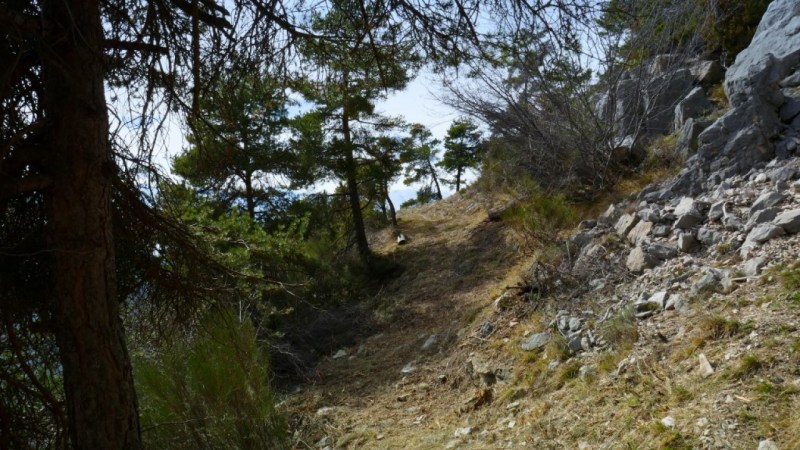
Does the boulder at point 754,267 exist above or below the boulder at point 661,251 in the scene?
below

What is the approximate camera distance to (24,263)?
2.68 metres

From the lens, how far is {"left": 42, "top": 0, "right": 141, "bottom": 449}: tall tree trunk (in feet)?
7.79

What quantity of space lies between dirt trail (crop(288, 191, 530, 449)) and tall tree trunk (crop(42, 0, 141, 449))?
125 inches

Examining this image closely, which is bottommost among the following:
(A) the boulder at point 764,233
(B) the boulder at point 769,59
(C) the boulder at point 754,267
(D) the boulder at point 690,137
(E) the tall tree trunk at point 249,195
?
(C) the boulder at point 754,267

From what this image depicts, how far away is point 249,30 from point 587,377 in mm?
3409

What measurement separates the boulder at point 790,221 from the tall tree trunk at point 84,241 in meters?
4.78

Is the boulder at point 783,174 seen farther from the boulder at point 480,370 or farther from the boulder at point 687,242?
the boulder at point 480,370

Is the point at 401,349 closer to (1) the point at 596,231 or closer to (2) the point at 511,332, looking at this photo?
(2) the point at 511,332

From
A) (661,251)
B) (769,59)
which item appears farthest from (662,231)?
(769,59)

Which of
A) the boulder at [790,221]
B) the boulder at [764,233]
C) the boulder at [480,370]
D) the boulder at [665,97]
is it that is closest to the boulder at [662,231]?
the boulder at [764,233]

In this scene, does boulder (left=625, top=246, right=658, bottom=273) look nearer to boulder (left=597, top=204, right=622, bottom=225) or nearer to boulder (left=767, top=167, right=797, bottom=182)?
boulder (left=767, top=167, right=797, bottom=182)

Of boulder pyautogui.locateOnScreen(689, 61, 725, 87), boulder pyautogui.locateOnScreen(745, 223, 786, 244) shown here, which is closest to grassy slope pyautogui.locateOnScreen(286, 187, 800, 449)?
boulder pyautogui.locateOnScreen(745, 223, 786, 244)

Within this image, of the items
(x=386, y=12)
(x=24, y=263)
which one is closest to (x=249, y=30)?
(x=386, y=12)

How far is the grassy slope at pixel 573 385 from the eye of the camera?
3.32 metres
